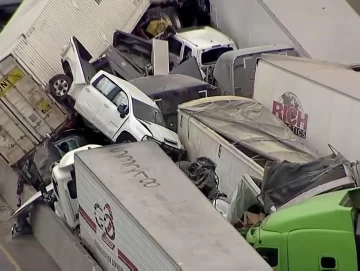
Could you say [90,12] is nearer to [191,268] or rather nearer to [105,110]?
[105,110]

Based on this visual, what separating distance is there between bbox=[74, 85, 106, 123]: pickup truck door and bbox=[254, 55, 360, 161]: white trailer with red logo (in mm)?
2787

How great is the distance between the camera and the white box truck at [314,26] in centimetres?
1463

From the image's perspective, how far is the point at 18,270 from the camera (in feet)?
37.1

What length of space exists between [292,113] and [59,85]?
442 centimetres

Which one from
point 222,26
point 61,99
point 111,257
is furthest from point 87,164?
point 222,26

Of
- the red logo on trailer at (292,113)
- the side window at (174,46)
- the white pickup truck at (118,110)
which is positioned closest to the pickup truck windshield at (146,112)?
the white pickup truck at (118,110)

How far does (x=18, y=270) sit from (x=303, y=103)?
5.23m

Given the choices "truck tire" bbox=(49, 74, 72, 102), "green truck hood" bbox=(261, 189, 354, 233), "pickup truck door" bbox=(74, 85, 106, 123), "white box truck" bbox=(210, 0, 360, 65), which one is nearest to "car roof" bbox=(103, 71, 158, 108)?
"pickup truck door" bbox=(74, 85, 106, 123)

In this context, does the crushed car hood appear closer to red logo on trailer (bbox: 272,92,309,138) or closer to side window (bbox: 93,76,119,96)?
side window (bbox: 93,76,119,96)

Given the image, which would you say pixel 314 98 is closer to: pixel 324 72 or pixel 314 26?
pixel 324 72

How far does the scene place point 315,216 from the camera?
26.8 ft

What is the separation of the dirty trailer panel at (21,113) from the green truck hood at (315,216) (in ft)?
20.0

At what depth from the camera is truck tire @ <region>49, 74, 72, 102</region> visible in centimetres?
1349

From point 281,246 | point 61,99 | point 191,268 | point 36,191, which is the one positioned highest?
point 61,99
